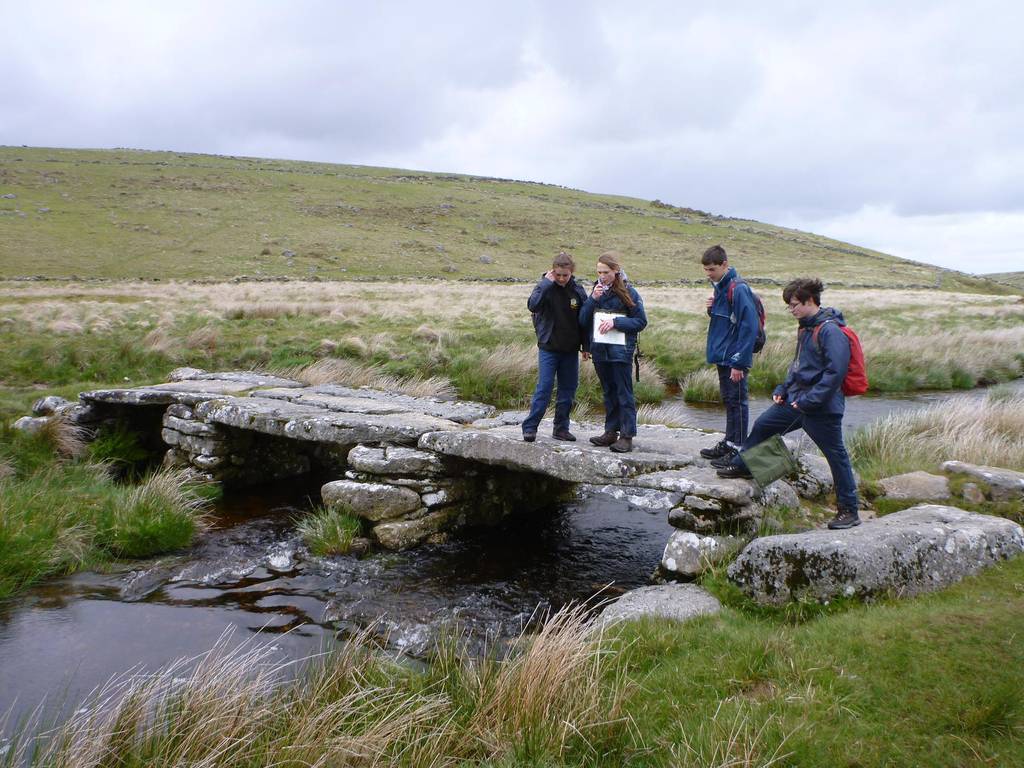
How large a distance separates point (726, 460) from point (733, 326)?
1.52 metres

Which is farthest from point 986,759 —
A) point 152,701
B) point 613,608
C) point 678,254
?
point 678,254

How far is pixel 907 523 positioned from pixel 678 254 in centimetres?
6534

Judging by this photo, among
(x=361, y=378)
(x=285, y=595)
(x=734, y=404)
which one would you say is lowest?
(x=285, y=595)

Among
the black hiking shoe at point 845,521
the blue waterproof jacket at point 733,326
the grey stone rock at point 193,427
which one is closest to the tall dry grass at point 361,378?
the grey stone rock at point 193,427

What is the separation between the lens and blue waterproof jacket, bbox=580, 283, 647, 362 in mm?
7379

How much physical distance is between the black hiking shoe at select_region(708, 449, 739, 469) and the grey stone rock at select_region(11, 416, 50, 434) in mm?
10571

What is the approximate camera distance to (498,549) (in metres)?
8.52

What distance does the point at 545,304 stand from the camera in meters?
7.77

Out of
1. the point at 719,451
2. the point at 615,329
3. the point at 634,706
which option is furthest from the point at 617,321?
the point at 634,706

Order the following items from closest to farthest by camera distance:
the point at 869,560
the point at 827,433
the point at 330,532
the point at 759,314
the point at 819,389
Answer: the point at 869,560 → the point at 819,389 → the point at 827,433 → the point at 759,314 → the point at 330,532

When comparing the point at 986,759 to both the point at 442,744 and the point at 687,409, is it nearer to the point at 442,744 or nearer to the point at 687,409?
the point at 442,744

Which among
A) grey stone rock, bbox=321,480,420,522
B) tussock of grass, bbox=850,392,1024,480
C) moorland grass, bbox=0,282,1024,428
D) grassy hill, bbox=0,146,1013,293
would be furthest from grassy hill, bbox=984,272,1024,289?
grey stone rock, bbox=321,480,420,522

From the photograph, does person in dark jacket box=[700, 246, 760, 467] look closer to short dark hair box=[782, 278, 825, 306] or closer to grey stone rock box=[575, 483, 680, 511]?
short dark hair box=[782, 278, 825, 306]

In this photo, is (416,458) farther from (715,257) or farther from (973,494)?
(973,494)
